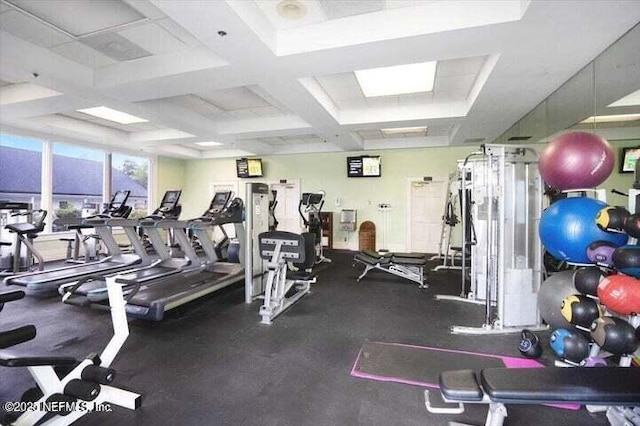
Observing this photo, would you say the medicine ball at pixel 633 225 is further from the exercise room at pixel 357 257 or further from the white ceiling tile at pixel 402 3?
the white ceiling tile at pixel 402 3

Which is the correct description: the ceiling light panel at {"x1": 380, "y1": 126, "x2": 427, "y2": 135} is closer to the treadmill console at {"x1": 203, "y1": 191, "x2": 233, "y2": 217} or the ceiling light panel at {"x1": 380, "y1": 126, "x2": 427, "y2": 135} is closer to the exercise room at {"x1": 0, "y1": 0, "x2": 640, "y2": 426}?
the exercise room at {"x1": 0, "y1": 0, "x2": 640, "y2": 426}

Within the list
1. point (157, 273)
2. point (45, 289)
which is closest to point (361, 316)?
point (157, 273)

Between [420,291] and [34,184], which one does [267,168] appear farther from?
[420,291]

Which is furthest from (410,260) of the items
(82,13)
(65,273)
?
(65,273)

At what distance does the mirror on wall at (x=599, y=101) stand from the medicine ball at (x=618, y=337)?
8.56ft

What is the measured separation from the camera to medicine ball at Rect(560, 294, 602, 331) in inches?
82.4

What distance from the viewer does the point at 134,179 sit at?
30.2 feet

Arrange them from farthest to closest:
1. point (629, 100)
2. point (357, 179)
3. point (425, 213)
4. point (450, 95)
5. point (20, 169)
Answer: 1. point (357, 179)
2. point (425, 213)
3. point (20, 169)
4. point (450, 95)
5. point (629, 100)

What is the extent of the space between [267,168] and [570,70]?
762 cm

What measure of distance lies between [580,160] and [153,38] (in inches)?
167

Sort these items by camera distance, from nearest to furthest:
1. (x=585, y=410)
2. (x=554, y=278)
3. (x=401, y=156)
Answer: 1. (x=585, y=410)
2. (x=554, y=278)
3. (x=401, y=156)

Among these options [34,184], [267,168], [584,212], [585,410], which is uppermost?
[267,168]

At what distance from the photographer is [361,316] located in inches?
146

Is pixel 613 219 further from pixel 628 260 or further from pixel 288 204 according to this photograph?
pixel 288 204
